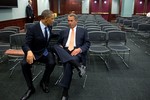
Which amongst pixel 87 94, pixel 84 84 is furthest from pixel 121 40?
pixel 87 94

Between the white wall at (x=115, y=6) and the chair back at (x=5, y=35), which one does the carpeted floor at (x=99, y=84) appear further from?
the white wall at (x=115, y=6)

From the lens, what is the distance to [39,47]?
123 inches

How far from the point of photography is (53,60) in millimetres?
3176

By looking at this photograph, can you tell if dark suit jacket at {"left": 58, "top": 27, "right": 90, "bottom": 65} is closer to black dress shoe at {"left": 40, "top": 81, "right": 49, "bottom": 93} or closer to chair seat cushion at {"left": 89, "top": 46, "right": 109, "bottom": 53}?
black dress shoe at {"left": 40, "top": 81, "right": 49, "bottom": 93}

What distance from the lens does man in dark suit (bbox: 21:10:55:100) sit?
116 inches

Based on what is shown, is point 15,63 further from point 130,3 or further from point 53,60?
point 130,3

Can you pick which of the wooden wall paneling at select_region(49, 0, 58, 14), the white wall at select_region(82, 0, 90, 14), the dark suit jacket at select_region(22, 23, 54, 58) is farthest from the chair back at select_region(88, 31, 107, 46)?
the white wall at select_region(82, 0, 90, 14)

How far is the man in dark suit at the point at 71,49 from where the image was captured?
9.48ft

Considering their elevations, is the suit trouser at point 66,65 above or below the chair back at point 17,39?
below

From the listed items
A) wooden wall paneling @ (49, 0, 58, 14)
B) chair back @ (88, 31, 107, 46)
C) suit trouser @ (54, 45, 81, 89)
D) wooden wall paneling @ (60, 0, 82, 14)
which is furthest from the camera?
wooden wall paneling @ (60, 0, 82, 14)

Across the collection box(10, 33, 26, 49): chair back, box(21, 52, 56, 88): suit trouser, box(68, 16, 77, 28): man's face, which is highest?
box(68, 16, 77, 28): man's face

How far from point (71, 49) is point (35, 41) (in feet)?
2.38

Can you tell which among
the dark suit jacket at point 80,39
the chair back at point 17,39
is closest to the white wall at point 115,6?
the chair back at point 17,39

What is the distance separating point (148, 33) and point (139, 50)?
122 centimetres
